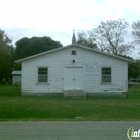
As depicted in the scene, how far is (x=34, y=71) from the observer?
23.8 meters

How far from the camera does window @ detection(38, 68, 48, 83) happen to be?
23859mm

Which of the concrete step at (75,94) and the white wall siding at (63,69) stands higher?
the white wall siding at (63,69)

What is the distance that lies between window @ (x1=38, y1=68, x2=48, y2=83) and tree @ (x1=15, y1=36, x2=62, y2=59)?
38.0 meters

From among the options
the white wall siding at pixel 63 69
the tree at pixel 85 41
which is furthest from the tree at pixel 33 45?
the white wall siding at pixel 63 69

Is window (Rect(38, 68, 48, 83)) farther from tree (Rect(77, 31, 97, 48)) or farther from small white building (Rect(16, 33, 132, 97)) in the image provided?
tree (Rect(77, 31, 97, 48))
